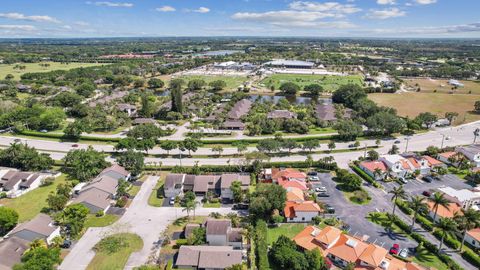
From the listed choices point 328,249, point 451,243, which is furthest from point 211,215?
point 451,243

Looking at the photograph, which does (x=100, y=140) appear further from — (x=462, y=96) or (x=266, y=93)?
(x=462, y=96)

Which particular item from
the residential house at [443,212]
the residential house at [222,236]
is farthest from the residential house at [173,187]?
the residential house at [443,212]

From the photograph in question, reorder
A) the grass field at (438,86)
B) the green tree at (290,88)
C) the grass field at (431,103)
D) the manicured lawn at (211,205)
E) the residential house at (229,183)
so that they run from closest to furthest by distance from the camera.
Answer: the manicured lawn at (211,205) < the residential house at (229,183) < the grass field at (431,103) < the green tree at (290,88) < the grass field at (438,86)

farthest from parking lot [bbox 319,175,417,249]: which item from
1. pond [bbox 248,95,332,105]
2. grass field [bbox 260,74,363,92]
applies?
grass field [bbox 260,74,363,92]

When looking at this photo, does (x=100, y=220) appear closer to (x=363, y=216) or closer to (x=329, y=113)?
(x=363, y=216)

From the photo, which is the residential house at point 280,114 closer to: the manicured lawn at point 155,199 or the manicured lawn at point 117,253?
the manicured lawn at point 155,199
